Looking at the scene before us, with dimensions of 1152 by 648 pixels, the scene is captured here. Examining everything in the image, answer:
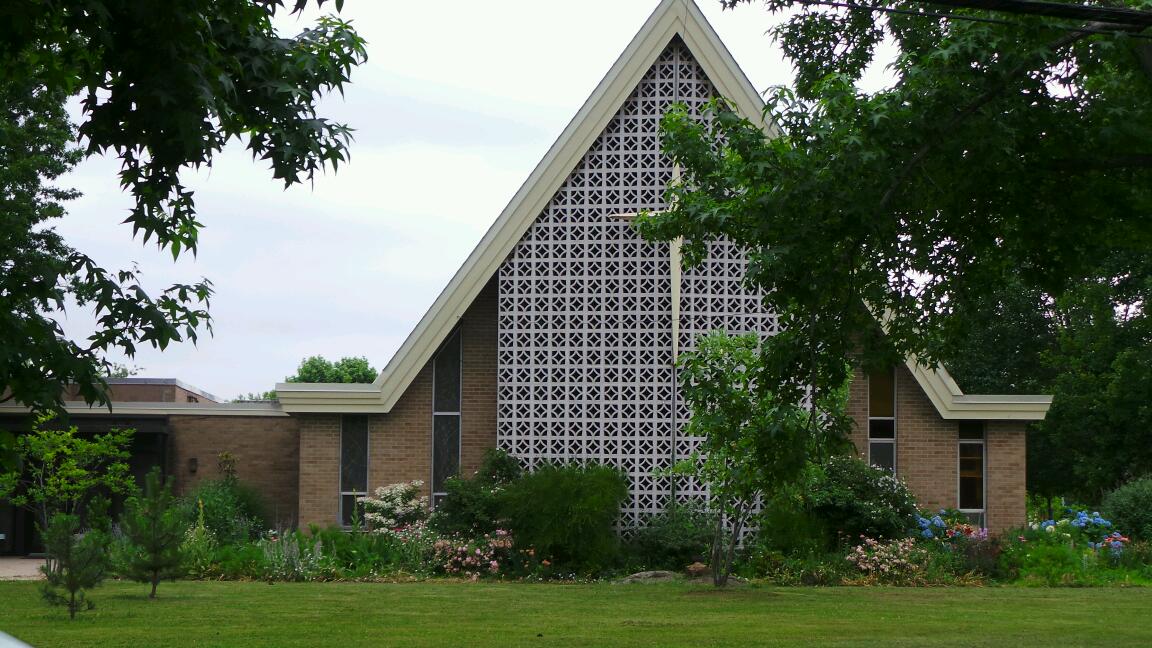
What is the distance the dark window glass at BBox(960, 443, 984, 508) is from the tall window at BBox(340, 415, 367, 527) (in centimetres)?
1083

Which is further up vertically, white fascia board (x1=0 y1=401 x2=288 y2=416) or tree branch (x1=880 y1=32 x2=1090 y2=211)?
tree branch (x1=880 y1=32 x2=1090 y2=211)

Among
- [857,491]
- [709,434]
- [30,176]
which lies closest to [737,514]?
[709,434]

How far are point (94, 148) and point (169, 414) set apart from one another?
19.7 meters

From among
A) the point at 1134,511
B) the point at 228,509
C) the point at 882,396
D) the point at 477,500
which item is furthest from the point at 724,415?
the point at 1134,511

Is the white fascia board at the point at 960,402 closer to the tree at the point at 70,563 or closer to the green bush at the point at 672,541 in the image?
the green bush at the point at 672,541

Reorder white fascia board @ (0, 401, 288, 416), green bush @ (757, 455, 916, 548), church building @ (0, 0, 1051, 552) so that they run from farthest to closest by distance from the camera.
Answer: white fascia board @ (0, 401, 288, 416), church building @ (0, 0, 1051, 552), green bush @ (757, 455, 916, 548)

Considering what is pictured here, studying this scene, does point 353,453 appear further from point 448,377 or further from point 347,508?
point 448,377

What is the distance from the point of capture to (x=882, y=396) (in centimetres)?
2394

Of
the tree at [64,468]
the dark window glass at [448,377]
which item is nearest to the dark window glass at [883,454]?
the dark window glass at [448,377]

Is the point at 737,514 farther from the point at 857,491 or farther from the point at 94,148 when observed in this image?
the point at 94,148

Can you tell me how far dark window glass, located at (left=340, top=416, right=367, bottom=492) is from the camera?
77.3 ft

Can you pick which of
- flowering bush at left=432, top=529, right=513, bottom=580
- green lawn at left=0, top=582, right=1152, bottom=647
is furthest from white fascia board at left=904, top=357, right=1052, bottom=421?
flowering bush at left=432, top=529, right=513, bottom=580

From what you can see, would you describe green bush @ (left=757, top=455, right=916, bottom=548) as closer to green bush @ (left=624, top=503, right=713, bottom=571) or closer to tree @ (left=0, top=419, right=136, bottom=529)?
green bush @ (left=624, top=503, right=713, bottom=571)

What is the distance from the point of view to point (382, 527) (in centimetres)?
2219
